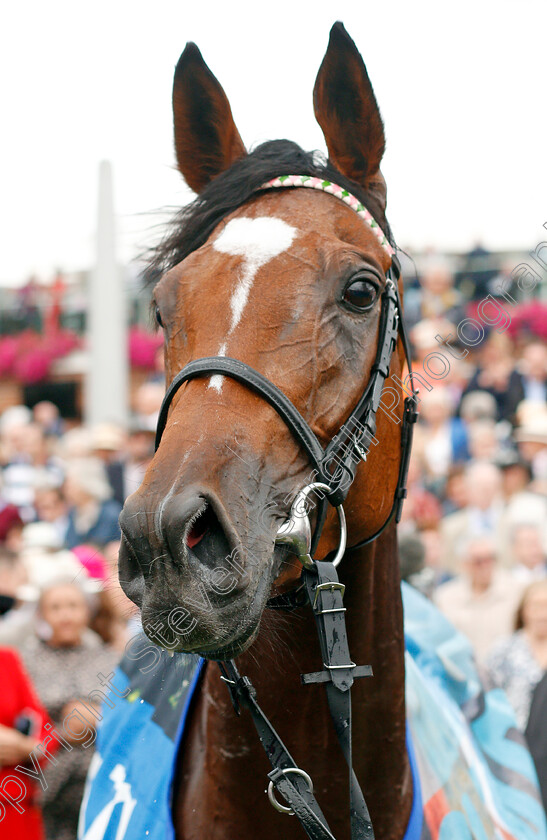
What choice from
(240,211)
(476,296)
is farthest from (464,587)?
(476,296)

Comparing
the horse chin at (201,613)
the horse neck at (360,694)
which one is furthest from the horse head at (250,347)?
the horse neck at (360,694)

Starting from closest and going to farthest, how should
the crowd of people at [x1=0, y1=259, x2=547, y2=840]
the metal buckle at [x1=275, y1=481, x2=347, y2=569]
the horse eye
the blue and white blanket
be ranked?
the metal buckle at [x1=275, y1=481, x2=347, y2=569]
the horse eye
the blue and white blanket
the crowd of people at [x1=0, y1=259, x2=547, y2=840]

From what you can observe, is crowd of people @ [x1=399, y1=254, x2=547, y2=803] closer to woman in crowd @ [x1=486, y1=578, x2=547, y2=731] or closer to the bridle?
woman in crowd @ [x1=486, y1=578, x2=547, y2=731]

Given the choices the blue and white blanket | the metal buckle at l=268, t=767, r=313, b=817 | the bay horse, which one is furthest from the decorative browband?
the metal buckle at l=268, t=767, r=313, b=817

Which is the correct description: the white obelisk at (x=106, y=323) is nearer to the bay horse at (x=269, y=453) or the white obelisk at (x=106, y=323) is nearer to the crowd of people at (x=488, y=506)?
the crowd of people at (x=488, y=506)

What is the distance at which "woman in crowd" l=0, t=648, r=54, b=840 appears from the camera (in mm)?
4160

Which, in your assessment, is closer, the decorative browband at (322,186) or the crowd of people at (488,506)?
the decorative browband at (322,186)

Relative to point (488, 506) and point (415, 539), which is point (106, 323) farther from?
point (415, 539)

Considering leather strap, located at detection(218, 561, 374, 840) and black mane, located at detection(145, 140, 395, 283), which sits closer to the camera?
leather strap, located at detection(218, 561, 374, 840)

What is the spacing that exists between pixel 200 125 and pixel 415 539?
302cm

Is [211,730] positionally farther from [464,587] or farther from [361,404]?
[464,587]

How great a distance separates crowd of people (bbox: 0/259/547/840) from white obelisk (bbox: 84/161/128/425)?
1305 millimetres

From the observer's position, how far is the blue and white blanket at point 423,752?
262 centimetres

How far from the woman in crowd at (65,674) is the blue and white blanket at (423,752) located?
1274mm
